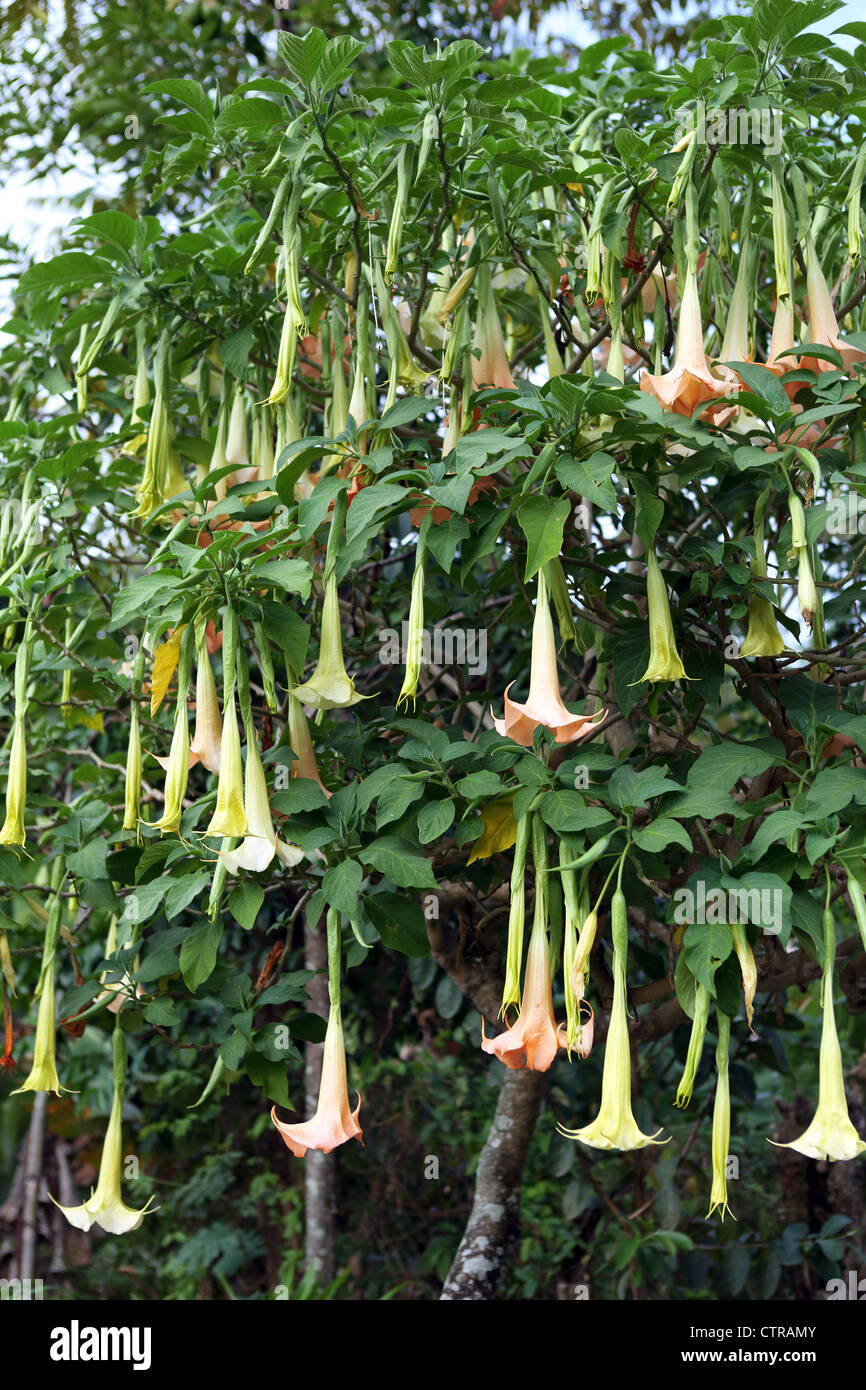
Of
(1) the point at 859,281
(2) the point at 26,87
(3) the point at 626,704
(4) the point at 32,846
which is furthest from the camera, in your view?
(2) the point at 26,87

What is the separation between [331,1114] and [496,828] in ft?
1.39

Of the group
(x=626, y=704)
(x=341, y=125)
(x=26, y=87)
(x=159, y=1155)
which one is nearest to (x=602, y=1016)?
(x=626, y=704)

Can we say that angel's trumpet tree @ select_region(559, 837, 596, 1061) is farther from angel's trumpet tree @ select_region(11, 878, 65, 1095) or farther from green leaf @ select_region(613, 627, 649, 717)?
angel's trumpet tree @ select_region(11, 878, 65, 1095)

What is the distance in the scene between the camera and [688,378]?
4.75 feet

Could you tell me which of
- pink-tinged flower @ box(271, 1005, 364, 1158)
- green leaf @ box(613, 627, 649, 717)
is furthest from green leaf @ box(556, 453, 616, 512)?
pink-tinged flower @ box(271, 1005, 364, 1158)

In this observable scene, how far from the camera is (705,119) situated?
149 centimetres

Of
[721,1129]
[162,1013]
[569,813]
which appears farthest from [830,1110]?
[162,1013]

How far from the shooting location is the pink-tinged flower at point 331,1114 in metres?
1.45

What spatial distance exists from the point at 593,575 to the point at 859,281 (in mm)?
733

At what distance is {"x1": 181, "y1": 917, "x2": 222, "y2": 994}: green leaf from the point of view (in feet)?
5.29

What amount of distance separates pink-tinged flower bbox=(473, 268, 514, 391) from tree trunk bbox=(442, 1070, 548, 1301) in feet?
4.25

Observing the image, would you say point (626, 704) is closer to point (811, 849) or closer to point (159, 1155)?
point (811, 849)

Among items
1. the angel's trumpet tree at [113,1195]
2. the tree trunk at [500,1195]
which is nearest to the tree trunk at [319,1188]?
the tree trunk at [500,1195]

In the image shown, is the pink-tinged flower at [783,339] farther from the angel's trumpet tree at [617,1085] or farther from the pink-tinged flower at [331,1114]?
the pink-tinged flower at [331,1114]
